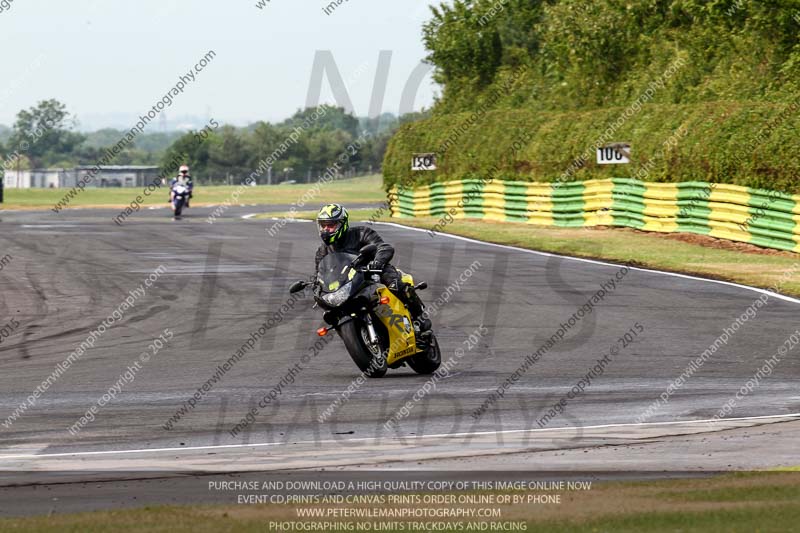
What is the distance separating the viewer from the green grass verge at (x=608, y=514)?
19.4ft

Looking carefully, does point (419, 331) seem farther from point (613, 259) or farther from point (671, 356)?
point (613, 259)

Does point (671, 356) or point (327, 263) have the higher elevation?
point (327, 263)

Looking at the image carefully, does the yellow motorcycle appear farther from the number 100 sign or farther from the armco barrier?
the number 100 sign

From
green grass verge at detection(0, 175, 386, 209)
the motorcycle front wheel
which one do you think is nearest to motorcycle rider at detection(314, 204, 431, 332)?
the motorcycle front wheel

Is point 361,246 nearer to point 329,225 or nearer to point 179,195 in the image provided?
point 329,225

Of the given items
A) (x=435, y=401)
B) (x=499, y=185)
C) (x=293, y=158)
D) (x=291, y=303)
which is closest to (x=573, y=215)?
(x=499, y=185)

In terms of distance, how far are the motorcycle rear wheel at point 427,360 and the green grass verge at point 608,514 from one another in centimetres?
608

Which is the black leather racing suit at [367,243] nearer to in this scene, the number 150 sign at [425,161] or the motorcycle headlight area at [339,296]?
the motorcycle headlight area at [339,296]

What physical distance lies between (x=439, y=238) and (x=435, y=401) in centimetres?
2158

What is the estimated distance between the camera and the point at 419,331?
12922mm

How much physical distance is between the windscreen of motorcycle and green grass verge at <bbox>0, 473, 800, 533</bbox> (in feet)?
18.6

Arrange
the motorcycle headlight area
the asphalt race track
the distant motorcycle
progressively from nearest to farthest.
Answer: the asphalt race track → the motorcycle headlight area → the distant motorcycle

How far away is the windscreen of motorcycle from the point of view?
12281 millimetres

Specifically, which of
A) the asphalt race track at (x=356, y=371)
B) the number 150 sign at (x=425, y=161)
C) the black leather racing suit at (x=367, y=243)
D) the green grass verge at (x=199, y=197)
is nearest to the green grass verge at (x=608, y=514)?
the asphalt race track at (x=356, y=371)
